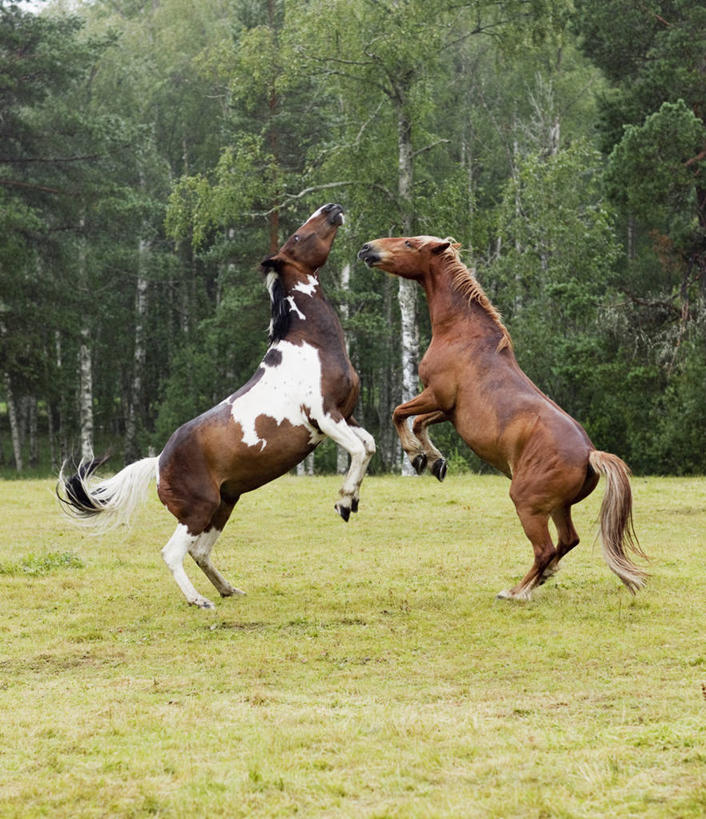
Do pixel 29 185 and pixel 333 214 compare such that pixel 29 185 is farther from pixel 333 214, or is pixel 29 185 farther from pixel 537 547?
pixel 537 547

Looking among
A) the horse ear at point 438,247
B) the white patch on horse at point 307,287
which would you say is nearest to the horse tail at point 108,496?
the white patch on horse at point 307,287

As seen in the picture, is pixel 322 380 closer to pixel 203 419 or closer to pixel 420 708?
pixel 203 419

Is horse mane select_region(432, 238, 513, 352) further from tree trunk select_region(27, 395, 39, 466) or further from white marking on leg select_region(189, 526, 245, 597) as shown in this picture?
tree trunk select_region(27, 395, 39, 466)

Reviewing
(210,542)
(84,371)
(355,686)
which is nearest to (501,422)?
(210,542)

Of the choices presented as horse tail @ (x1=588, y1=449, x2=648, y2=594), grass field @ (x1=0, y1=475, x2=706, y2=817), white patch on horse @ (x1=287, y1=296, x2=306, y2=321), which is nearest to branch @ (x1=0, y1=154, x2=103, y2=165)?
grass field @ (x1=0, y1=475, x2=706, y2=817)

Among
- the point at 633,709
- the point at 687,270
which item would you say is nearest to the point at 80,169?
the point at 687,270

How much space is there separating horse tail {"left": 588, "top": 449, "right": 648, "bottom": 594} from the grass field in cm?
35

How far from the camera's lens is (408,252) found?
9141 millimetres

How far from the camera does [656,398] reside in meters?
25.9

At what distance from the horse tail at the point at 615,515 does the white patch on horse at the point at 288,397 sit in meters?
2.18

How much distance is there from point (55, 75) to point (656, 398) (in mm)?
18468

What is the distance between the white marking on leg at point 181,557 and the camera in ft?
29.1

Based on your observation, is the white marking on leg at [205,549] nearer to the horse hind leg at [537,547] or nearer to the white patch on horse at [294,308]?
the white patch on horse at [294,308]

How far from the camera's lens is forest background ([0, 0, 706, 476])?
2586cm
